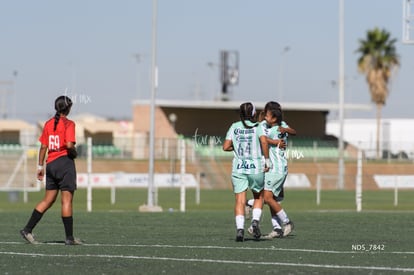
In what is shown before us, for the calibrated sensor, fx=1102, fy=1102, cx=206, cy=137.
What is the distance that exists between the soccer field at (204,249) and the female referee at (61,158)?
1.36 ft

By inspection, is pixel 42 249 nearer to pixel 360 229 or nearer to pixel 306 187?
pixel 360 229

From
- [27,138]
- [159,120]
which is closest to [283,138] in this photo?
[27,138]

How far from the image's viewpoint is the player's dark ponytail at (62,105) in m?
14.2

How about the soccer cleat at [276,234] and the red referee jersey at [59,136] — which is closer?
the red referee jersey at [59,136]

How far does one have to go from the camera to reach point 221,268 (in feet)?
36.7

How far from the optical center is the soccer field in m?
11.2

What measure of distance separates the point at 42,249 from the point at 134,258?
1782mm

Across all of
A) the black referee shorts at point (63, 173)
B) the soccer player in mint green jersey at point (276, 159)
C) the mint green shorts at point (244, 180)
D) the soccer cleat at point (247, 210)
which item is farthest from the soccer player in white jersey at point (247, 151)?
the black referee shorts at point (63, 173)

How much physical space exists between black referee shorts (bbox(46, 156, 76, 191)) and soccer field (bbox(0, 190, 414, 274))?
0.80 metres

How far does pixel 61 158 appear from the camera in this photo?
14.4 meters

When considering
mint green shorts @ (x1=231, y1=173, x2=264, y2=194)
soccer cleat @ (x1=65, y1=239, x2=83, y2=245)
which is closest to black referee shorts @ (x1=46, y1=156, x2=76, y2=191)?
soccer cleat @ (x1=65, y1=239, x2=83, y2=245)

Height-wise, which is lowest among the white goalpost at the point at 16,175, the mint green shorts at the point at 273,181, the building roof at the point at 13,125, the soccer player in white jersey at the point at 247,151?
the white goalpost at the point at 16,175

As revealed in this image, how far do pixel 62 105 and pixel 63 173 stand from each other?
0.89 m

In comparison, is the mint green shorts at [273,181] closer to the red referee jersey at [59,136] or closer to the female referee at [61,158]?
the female referee at [61,158]
